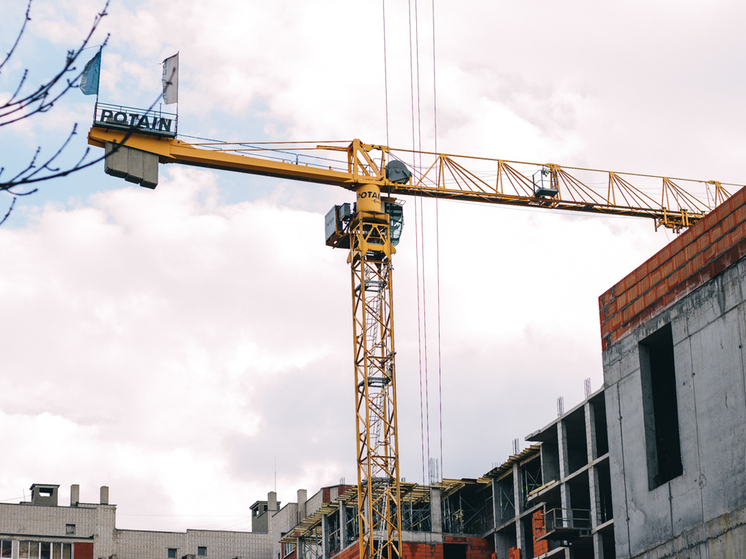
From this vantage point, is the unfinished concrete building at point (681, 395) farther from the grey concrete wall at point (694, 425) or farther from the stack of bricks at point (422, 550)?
the stack of bricks at point (422, 550)

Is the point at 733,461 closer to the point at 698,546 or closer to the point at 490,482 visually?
the point at 698,546

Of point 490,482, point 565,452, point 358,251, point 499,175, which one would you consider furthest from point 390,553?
point 499,175

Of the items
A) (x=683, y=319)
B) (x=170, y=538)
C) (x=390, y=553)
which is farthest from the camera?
(x=170, y=538)

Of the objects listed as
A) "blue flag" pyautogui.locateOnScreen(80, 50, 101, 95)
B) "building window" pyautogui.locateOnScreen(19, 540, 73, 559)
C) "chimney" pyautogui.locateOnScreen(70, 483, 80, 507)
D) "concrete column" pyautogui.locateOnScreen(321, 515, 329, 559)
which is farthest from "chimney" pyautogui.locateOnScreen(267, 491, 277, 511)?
"blue flag" pyautogui.locateOnScreen(80, 50, 101, 95)

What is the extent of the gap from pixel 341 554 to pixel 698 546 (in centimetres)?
5252

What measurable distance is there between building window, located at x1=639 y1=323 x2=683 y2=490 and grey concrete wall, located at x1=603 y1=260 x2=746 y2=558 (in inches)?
5.4

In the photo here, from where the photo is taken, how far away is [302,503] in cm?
9488

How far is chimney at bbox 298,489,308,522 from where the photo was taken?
92931 millimetres

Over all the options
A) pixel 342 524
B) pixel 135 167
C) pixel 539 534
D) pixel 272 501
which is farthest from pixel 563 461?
pixel 272 501

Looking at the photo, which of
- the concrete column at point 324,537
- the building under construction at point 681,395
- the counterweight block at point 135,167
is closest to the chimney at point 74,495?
the concrete column at point 324,537

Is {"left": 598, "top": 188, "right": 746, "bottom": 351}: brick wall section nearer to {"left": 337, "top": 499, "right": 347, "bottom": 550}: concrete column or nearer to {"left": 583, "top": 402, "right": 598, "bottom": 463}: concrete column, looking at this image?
{"left": 583, "top": 402, "right": 598, "bottom": 463}: concrete column

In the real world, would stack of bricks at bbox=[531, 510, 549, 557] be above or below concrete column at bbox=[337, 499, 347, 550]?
below

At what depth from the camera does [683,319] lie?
23.9 m

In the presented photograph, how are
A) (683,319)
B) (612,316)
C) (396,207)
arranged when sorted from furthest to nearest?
(396,207), (612,316), (683,319)
